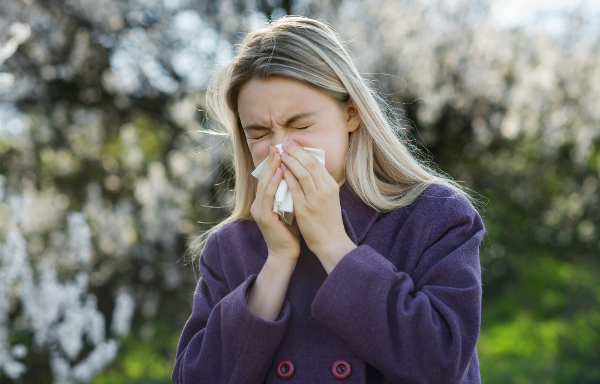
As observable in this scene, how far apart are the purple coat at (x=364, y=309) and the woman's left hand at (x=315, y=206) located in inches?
3.5

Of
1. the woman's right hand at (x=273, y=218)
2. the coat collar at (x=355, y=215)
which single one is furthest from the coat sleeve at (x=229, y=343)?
the coat collar at (x=355, y=215)

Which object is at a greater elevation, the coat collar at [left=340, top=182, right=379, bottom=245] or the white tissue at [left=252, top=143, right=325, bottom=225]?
the white tissue at [left=252, top=143, right=325, bottom=225]

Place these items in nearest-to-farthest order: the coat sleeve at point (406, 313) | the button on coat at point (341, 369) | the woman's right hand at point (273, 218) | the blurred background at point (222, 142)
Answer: the coat sleeve at point (406, 313)
the button on coat at point (341, 369)
the woman's right hand at point (273, 218)
the blurred background at point (222, 142)

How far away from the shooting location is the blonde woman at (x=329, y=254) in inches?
54.2

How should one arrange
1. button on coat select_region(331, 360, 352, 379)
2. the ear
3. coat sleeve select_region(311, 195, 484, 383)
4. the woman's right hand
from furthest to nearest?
the ear < the woman's right hand < button on coat select_region(331, 360, 352, 379) < coat sleeve select_region(311, 195, 484, 383)

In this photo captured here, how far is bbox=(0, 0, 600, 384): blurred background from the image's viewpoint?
5.30 metres

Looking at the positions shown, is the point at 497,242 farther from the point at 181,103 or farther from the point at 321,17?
→ the point at 181,103

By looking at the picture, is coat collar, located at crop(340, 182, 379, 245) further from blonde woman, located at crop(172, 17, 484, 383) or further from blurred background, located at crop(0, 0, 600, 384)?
blurred background, located at crop(0, 0, 600, 384)

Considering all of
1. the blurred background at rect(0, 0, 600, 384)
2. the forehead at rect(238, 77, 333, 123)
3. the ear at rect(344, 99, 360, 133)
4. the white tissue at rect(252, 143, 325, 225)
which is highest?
the forehead at rect(238, 77, 333, 123)

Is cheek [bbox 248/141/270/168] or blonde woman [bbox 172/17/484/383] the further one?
cheek [bbox 248/141/270/168]

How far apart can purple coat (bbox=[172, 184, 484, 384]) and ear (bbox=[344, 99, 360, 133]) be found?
0.70 feet

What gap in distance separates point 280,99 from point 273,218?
0.37m

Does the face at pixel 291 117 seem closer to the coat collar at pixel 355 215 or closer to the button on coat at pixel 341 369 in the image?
the coat collar at pixel 355 215

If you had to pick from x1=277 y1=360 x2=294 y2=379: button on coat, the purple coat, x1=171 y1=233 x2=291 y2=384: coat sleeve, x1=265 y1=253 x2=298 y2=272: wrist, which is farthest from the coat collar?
x1=277 y1=360 x2=294 y2=379: button on coat
